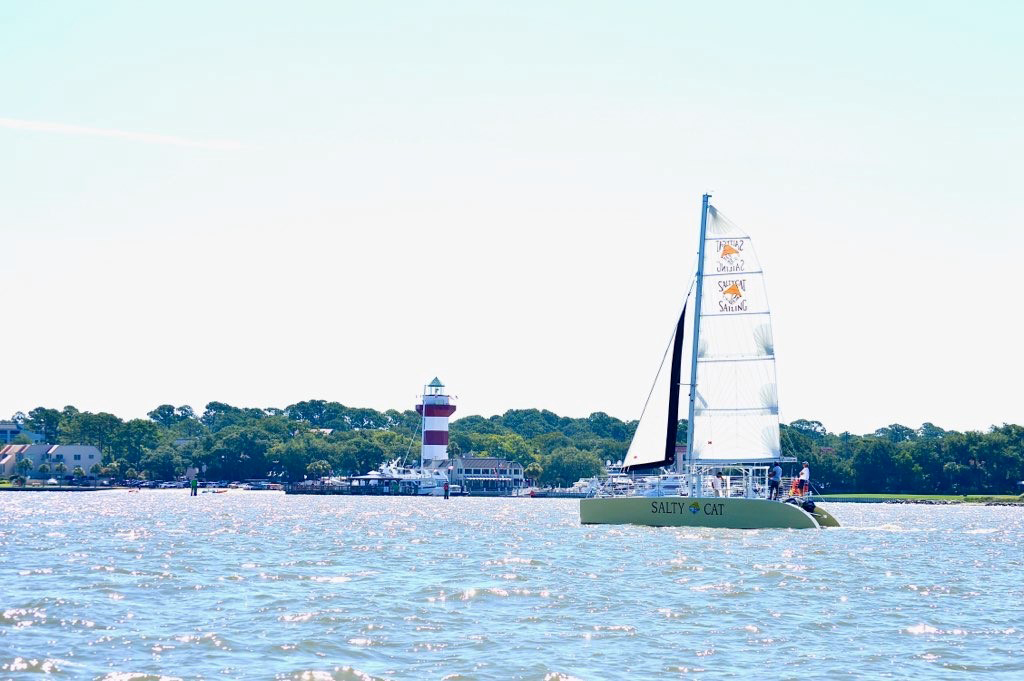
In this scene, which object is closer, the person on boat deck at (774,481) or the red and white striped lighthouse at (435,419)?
the person on boat deck at (774,481)

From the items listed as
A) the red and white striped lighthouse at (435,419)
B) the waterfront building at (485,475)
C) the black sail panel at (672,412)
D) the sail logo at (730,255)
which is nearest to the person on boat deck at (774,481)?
the black sail panel at (672,412)

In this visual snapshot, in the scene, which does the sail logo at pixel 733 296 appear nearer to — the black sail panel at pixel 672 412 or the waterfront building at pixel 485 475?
the black sail panel at pixel 672 412

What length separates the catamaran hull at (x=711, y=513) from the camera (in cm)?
5384

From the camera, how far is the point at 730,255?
190 ft

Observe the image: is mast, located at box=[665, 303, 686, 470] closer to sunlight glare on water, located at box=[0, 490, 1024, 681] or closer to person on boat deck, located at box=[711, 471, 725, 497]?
person on boat deck, located at box=[711, 471, 725, 497]

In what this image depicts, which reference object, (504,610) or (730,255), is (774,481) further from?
(504,610)

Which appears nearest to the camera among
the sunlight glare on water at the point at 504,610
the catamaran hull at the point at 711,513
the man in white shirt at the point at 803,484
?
the sunlight glare on water at the point at 504,610

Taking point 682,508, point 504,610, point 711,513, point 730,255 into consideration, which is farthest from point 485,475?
point 504,610

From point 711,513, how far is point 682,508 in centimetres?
126

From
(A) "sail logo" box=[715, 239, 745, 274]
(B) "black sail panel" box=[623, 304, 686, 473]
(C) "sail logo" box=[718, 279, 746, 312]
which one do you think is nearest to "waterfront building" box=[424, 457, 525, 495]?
(B) "black sail panel" box=[623, 304, 686, 473]

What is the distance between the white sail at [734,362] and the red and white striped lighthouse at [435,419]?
117 m

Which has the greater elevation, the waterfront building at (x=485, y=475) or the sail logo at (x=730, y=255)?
the sail logo at (x=730, y=255)

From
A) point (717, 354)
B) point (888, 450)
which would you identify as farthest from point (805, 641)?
point (888, 450)

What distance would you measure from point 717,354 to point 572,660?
37742 millimetres
